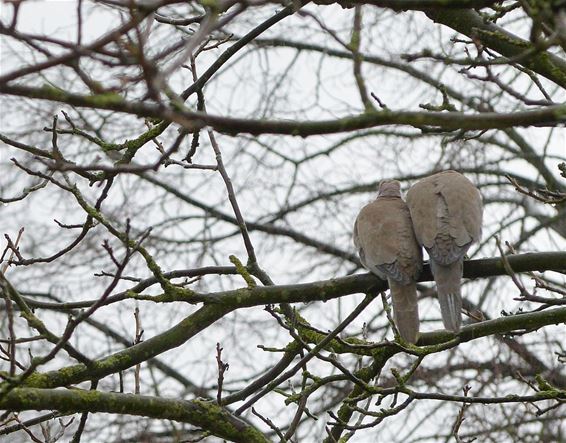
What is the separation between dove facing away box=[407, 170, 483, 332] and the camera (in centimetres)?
500

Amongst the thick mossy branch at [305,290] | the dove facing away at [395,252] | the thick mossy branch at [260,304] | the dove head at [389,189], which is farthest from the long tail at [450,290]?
the dove head at [389,189]

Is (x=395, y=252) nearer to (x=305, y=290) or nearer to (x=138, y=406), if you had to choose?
(x=305, y=290)

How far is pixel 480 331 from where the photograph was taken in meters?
4.26

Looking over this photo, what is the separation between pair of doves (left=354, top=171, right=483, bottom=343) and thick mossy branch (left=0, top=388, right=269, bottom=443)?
1186 mm

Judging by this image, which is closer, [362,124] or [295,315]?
[362,124]

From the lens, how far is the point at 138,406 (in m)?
3.68

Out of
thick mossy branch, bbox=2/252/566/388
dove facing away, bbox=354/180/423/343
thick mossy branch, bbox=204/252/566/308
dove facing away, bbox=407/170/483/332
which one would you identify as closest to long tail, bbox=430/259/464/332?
dove facing away, bbox=407/170/483/332

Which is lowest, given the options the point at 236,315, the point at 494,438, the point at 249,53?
the point at 494,438

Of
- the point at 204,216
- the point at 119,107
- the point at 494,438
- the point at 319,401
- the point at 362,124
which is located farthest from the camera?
the point at 204,216

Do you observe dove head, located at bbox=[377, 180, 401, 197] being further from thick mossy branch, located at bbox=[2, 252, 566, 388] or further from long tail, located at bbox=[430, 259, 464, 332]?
thick mossy branch, located at bbox=[2, 252, 566, 388]

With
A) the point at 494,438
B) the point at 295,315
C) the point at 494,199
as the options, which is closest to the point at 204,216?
the point at 494,199

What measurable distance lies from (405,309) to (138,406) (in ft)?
5.87

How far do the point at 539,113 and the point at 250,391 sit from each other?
213cm

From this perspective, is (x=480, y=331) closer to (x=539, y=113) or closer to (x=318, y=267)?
(x=539, y=113)
